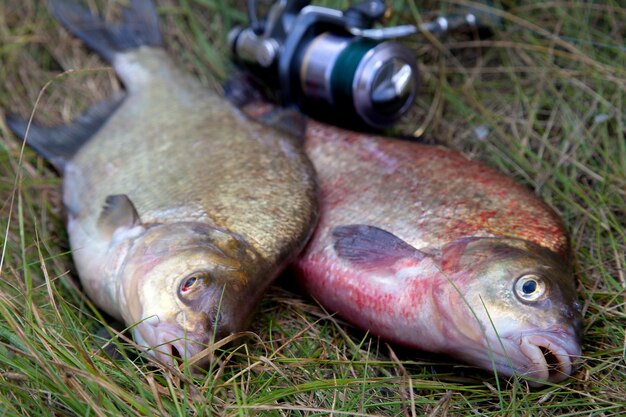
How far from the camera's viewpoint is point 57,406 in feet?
6.28

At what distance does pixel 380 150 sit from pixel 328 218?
39cm

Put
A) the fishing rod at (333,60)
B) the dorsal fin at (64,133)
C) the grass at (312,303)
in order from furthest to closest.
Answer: the dorsal fin at (64,133)
the fishing rod at (333,60)
the grass at (312,303)

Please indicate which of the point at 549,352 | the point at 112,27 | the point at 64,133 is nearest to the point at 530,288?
the point at 549,352

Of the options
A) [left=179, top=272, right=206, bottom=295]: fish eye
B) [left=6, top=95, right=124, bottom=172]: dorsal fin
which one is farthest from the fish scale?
[left=6, top=95, right=124, bottom=172]: dorsal fin

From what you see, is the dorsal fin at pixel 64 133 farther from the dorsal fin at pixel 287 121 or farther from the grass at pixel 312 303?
the dorsal fin at pixel 287 121

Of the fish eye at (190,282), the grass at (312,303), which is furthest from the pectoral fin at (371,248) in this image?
the fish eye at (190,282)

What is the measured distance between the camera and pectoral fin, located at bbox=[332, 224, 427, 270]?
2.35 metres

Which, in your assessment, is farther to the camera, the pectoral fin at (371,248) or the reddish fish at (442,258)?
the pectoral fin at (371,248)

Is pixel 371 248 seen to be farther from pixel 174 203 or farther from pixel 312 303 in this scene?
pixel 174 203

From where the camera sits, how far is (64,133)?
3.13 m

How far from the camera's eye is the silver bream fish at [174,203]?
2.12 metres

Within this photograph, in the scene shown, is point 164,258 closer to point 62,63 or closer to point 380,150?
point 380,150

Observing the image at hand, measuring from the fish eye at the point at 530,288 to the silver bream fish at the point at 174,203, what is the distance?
772mm

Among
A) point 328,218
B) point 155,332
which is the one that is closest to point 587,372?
point 328,218
